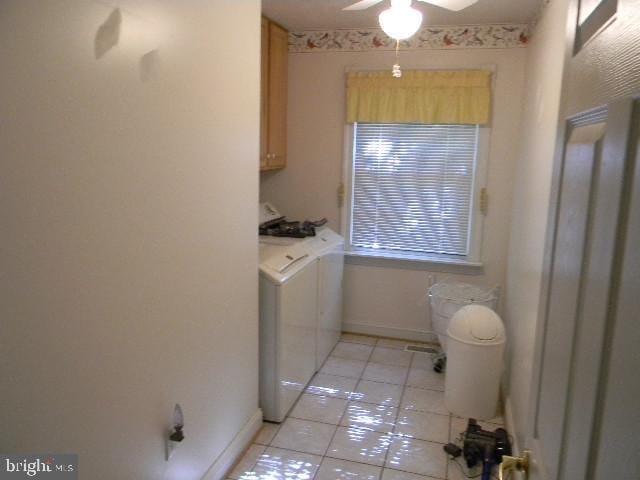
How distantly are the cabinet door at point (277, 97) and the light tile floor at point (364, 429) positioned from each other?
62.4 inches

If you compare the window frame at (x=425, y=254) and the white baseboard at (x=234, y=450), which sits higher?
the window frame at (x=425, y=254)

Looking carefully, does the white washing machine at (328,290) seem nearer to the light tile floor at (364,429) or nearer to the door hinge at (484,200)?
the light tile floor at (364,429)

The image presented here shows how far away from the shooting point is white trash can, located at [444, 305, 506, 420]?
9.50 feet

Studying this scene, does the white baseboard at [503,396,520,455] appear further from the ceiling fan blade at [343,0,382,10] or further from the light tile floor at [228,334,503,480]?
the ceiling fan blade at [343,0,382,10]

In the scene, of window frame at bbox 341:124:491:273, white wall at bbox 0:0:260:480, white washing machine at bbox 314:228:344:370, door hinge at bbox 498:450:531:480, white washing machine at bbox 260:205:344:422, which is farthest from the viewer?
window frame at bbox 341:124:491:273

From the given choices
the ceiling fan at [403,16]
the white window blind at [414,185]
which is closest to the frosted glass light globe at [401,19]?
the ceiling fan at [403,16]

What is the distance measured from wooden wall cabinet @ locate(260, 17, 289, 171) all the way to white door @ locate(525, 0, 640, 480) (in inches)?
109

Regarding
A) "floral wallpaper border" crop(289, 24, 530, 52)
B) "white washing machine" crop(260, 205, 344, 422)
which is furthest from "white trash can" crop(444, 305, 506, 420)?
"floral wallpaper border" crop(289, 24, 530, 52)

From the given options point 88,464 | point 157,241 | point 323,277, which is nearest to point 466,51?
point 323,277

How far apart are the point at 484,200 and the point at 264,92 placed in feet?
5.75

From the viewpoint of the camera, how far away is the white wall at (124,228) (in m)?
1.19

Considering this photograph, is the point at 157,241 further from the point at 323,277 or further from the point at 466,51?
the point at 466,51

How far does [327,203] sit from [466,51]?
1498 millimetres

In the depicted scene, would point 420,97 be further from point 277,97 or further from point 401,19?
point 401,19
